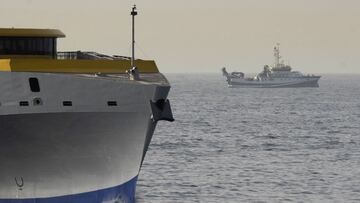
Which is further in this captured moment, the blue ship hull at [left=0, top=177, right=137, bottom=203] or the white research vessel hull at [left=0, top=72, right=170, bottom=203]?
the blue ship hull at [left=0, top=177, right=137, bottom=203]

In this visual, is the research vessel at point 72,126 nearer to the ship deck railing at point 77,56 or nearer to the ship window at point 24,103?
the ship window at point 24,103

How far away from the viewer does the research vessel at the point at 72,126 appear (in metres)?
46.6

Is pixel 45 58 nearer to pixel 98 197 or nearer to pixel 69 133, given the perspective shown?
pixel 69 133

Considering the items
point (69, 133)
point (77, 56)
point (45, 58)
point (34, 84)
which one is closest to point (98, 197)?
point (69, 133)

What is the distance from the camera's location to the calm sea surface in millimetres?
65125

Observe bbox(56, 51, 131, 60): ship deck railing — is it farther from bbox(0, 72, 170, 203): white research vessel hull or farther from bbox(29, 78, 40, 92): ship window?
bbox(29, 78, 40, 92): ship window

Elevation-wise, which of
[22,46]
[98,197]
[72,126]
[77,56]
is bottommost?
[98,197]

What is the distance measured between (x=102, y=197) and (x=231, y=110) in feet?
399

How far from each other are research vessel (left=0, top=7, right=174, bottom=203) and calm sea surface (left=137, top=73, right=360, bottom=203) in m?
13.7

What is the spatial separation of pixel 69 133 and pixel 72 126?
0.38 m

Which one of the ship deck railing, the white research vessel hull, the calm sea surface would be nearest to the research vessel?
the white research vessel hull

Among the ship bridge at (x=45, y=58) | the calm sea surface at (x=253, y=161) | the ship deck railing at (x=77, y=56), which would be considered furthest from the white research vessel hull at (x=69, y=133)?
the calm sea surface at (x=253, y=161)

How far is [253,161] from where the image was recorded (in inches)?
3265

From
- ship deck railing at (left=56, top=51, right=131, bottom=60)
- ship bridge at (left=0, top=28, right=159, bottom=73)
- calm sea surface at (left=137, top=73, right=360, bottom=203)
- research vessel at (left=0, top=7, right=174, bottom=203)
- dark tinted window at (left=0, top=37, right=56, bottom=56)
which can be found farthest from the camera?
calm sea surface at (left=137, top=73, right=360, bottom=203)
